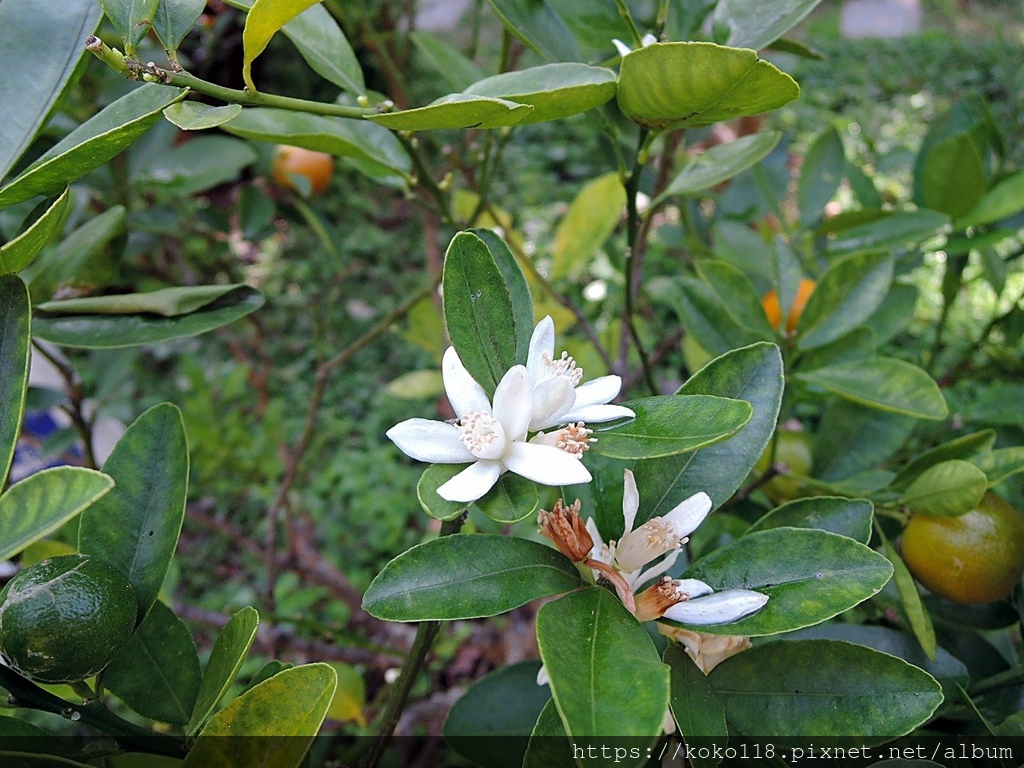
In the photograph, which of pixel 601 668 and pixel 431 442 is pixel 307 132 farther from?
pixel 601 668

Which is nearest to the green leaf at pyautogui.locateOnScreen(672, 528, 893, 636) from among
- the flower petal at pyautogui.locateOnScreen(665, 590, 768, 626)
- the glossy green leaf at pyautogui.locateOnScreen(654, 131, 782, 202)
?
the flower petal at pyautogui.locateOnScreen(665, 590, 768, 626)

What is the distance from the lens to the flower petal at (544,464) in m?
0.34

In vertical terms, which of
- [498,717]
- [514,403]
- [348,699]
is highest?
[514,403]

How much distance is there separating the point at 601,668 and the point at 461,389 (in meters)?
0.16

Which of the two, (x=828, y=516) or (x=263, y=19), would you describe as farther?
(x=828, y=516)

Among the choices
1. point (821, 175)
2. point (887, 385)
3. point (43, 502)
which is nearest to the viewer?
point (43, 502)

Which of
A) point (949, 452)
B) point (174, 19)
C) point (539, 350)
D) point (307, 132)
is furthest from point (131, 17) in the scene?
point (949, 452)

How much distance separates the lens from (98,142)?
0.35 metres

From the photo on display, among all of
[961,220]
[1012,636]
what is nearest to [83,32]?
[961,220]

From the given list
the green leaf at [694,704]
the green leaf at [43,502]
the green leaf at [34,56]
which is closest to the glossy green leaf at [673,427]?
the green leaf at [694,704]

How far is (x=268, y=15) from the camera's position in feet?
1.22

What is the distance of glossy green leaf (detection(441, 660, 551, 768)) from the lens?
0.59 meters

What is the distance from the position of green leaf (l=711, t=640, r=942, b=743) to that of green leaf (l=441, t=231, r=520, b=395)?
0.81ft

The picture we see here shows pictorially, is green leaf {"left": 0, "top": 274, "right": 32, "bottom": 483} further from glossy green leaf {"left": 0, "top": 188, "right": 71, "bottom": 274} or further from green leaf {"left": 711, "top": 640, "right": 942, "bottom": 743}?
green leaf {"left": 711, "top": 640, "right": 942, "bottom": 743}
